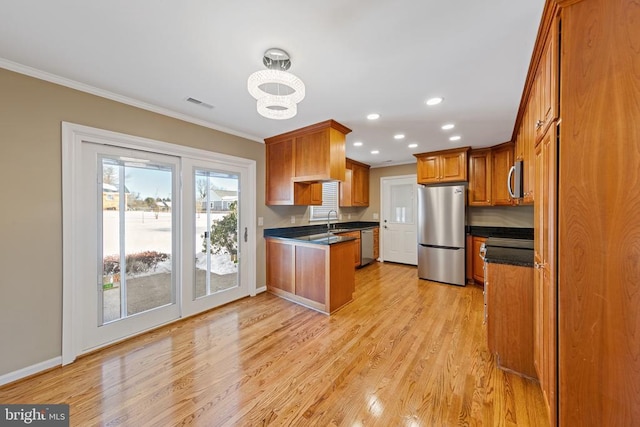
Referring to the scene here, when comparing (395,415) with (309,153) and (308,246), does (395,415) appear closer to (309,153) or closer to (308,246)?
(308,246)

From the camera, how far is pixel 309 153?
10.8 ft

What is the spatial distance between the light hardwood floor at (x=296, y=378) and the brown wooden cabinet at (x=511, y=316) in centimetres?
13

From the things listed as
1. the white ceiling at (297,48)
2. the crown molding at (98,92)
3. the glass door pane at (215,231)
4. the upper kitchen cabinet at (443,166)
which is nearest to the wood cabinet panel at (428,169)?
the upper kitchen cabinet at (443,166)

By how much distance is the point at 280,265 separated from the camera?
3754 millimetres

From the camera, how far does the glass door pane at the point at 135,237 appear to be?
7.90 feet

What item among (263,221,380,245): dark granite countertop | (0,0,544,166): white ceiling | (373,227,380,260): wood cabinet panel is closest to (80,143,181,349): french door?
(0,0,544,166): white ceiling

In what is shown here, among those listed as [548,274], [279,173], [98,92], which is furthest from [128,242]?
[548,274]

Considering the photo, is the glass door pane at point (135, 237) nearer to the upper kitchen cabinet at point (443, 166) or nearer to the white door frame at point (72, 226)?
the white door frame at point (72, 226)

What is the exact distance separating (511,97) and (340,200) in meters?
3.51

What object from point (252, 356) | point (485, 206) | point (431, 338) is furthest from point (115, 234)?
point (485, 206)

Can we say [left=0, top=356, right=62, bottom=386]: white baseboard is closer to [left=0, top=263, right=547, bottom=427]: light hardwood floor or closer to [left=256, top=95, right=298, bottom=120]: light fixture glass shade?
[left=0, top=263, right=547, bottom=427]: light hardwood floor

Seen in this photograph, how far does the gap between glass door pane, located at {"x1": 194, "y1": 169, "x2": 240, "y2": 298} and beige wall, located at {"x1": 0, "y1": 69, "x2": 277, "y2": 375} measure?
4.01ft

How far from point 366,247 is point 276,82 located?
4.55 m

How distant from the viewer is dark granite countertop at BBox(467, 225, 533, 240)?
13.9 feet
